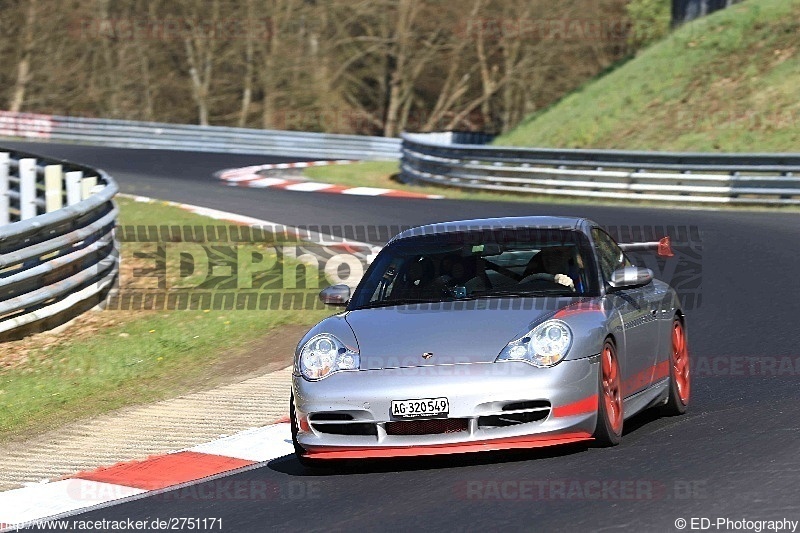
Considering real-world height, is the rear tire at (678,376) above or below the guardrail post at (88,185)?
above

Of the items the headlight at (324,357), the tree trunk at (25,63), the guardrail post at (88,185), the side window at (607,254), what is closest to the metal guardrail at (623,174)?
the guardrail post at (88,185)

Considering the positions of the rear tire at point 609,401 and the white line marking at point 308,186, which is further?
the white line marking at point 308,186

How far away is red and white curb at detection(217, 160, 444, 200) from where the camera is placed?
83.0 ft

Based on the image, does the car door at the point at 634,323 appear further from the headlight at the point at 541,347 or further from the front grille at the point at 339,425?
the front grille at the point at 339,425

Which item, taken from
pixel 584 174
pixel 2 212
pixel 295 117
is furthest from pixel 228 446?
pixel 295 117

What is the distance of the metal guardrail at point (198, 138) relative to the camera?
38.0 meters

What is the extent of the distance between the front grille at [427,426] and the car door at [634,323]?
109cm

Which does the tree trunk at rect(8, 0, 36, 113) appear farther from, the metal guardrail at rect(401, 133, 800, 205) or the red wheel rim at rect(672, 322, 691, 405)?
the red wheel rim at rect(672, 322, 691, 405)

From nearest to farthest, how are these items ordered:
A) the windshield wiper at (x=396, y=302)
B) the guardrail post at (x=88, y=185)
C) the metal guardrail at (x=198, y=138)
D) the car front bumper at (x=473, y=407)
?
A: 1. the car front bumper at (x=473, y=407)
2. the windshield wiper at (x=396, y=302)
3. the guardrail post at (x=88, y=185)
4. the metal guardrail at (x=198, y=138)

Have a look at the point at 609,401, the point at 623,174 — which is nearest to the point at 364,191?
the point at 623,174

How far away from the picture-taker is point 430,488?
6.22m

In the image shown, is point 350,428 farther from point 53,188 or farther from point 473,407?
point 53,188

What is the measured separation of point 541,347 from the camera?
6.70m

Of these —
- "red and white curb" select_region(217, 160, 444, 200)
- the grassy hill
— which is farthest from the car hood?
the grassy hill
